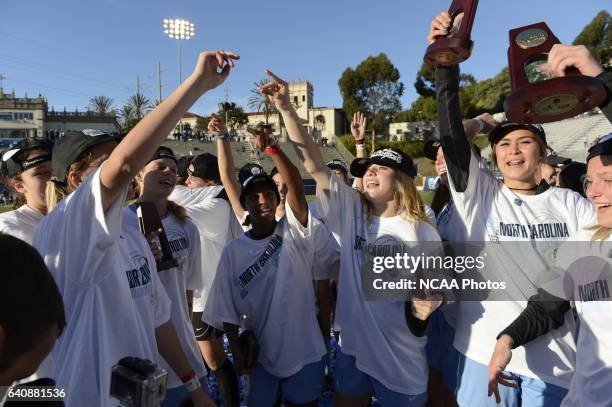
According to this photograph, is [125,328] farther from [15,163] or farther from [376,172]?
[376,172]

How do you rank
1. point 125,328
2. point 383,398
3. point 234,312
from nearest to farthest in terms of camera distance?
point 125,328 → point 383,398 → point 234,312

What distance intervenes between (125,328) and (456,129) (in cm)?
213

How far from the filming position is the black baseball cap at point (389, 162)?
9.30 ft

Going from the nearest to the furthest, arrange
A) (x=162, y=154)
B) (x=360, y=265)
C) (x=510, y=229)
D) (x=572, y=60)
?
(x=572, y=60) < (x=510, y=229) < (x=360, y=265) < (x=162, y=154)

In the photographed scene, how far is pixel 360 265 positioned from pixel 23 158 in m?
2.41

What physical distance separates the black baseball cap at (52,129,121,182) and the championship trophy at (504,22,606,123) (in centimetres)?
185

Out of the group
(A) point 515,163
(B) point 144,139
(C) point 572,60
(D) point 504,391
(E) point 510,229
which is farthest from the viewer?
(A) point 515,163

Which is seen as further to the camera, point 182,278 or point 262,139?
point 262,139

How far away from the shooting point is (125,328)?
1.64 meters

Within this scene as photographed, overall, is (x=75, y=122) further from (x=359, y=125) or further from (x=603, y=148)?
(x=603, y=148)

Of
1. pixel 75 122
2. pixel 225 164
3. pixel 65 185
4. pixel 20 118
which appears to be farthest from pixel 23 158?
pixel 20 118

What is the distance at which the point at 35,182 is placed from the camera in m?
2.56

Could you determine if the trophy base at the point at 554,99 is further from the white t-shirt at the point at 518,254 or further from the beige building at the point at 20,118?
the beige building at the point at 20,118

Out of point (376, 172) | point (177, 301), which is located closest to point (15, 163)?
point (177, 301)
